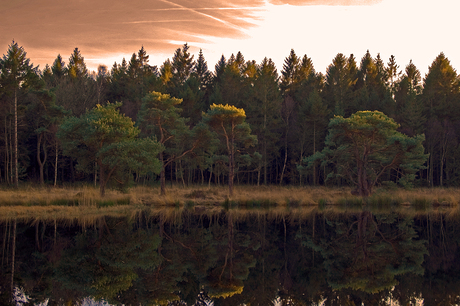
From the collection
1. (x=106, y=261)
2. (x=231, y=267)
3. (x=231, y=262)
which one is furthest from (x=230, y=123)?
(x=106, y=261)

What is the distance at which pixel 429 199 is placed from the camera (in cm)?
2292

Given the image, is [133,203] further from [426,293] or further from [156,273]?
[426,293]

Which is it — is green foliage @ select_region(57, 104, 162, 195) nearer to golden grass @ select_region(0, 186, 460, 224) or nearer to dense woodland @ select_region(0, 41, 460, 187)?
golden grass @ select_region(0, 186, 460, 224)

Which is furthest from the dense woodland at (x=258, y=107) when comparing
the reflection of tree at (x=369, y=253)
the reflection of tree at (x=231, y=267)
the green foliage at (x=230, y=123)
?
the reflection of tree at (x=231, y=267)

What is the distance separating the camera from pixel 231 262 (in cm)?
941

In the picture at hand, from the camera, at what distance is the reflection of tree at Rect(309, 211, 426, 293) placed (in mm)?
7941

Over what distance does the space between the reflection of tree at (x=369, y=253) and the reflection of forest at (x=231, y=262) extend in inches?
1.1

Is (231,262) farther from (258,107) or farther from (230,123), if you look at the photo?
(258,107)

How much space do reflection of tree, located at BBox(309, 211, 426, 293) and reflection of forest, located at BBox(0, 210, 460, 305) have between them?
0.03 meters

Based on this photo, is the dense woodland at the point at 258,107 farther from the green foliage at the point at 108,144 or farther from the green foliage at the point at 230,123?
the green foliage at the point at 108,144

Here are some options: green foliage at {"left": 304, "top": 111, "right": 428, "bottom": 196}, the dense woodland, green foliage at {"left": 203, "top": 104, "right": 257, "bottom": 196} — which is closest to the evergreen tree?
the dense woodland

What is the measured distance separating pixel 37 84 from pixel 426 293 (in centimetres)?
3336

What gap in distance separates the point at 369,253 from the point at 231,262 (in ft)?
11.6

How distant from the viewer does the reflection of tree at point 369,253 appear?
26.1 ft
